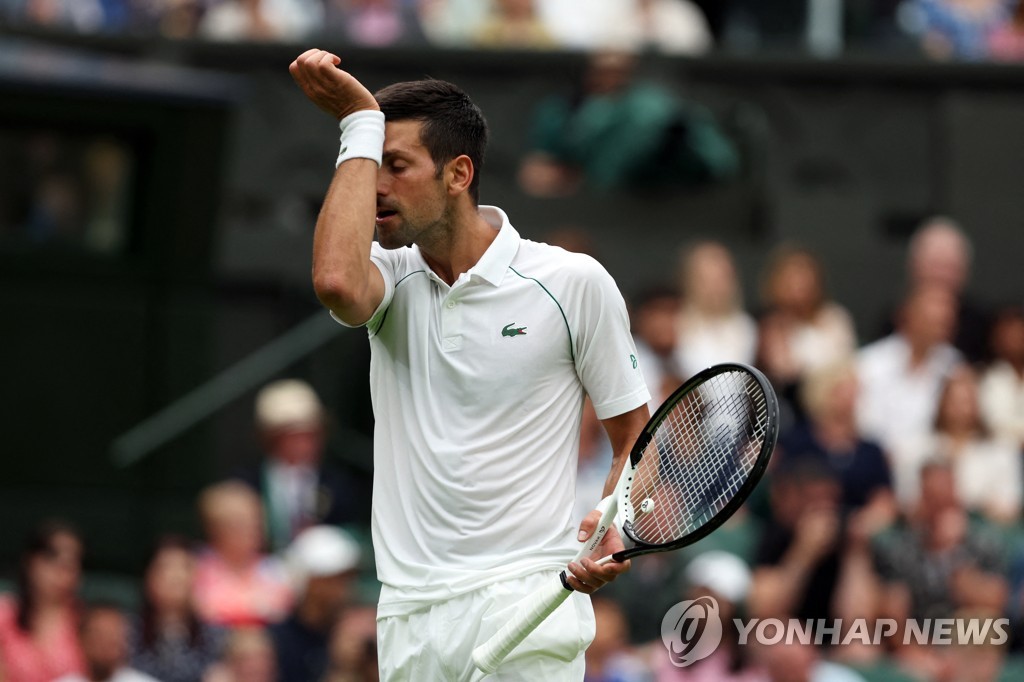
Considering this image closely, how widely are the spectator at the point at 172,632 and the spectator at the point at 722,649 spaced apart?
2186mm

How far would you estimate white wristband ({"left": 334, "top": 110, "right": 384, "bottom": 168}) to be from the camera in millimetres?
4414

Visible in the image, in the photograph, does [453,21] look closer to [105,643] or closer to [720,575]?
[720,575]

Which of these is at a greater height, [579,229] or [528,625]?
[528,625]

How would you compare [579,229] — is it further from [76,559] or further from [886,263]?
[76,559]

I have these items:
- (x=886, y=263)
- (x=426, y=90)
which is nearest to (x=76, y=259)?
(x=886, y=263)

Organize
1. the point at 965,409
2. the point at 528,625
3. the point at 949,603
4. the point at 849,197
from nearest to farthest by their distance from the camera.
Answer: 1. the point at 528,625
2. the point at 949,603
3. the point at 965,409
4. the point at 849,197

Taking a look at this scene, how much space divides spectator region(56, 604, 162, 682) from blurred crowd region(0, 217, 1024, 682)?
0.01 metres

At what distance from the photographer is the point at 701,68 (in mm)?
12062

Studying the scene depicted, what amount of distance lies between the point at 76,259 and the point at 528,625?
7.68 meters

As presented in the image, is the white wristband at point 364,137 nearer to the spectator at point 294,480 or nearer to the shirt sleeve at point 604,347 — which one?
the shirt sleeve at point 604,347

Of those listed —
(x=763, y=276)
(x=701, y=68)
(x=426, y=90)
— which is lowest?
(x=763, y=276)

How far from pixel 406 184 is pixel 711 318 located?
6.04m

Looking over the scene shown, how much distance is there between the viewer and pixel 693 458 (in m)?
4.68

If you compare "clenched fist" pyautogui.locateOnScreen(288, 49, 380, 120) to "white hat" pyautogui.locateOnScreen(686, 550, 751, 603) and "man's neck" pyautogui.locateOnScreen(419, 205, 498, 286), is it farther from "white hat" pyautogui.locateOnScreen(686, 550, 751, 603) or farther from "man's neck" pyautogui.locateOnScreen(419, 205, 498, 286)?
"white hat" pyautogui.locateOnScreen(686, 550, 751, 603)
